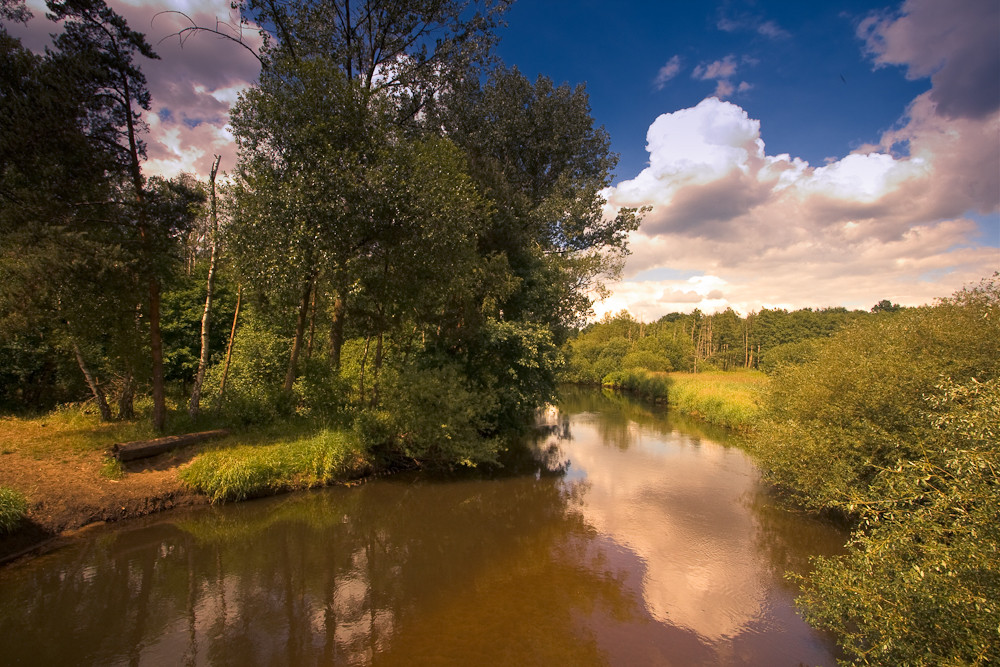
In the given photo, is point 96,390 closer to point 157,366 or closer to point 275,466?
point 157,366

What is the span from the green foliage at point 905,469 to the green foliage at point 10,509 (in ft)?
45.3

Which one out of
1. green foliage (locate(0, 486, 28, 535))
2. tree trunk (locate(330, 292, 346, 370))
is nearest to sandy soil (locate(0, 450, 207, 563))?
green foliage (locate(0, 486, 28, 535))

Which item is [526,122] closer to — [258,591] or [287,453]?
[287,453]

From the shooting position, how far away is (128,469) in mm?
11148

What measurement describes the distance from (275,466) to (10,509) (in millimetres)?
4989

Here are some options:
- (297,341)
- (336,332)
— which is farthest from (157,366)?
(336,332)

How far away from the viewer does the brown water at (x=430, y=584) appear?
22.4ft

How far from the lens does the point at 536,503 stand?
13.4 metres

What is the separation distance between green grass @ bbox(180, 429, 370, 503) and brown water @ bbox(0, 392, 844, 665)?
41 cm

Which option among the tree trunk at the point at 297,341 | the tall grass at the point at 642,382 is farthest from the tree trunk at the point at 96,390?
the tall grass at the point at 642,382

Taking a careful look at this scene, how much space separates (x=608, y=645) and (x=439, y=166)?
1252cm

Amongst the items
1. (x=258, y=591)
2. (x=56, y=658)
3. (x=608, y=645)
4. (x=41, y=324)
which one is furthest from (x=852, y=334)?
(x=41, y=324)

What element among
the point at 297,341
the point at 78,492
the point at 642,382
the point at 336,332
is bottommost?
the point at 78,492

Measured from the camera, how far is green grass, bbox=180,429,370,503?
452 inches
